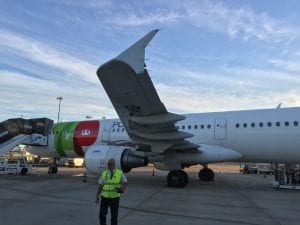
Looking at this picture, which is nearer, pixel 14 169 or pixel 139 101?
pixel 139 101

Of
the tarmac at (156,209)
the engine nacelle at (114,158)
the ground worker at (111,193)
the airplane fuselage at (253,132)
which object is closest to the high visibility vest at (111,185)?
the ground worker at (111,193)

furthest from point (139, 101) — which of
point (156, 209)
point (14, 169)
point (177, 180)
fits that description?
point (14, 169)

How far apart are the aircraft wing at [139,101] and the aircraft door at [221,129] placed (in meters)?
1.68

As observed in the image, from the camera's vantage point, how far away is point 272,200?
12039mm

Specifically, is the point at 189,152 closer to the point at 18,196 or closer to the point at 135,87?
the point at 135,87

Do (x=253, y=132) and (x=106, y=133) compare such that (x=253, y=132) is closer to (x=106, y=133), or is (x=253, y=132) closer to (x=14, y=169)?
(x=106, y=133)

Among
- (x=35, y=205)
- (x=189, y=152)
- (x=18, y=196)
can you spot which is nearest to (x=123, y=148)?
(x=189, y=152)

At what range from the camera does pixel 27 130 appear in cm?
2281

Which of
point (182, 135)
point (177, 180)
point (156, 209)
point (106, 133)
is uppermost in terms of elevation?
Result: point (106, 133)

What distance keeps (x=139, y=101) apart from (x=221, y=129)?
16.4 feet

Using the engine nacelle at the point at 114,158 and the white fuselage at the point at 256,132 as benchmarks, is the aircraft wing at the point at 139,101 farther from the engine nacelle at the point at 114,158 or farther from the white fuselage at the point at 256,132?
the white fuselage at the point at 256,132

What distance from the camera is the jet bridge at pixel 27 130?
72.5ft

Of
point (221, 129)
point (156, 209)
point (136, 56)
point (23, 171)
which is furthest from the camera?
point (23, 171)

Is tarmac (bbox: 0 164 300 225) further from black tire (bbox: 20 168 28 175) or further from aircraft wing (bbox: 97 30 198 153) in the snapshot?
black tire (bbox: 20 168 28 175)
